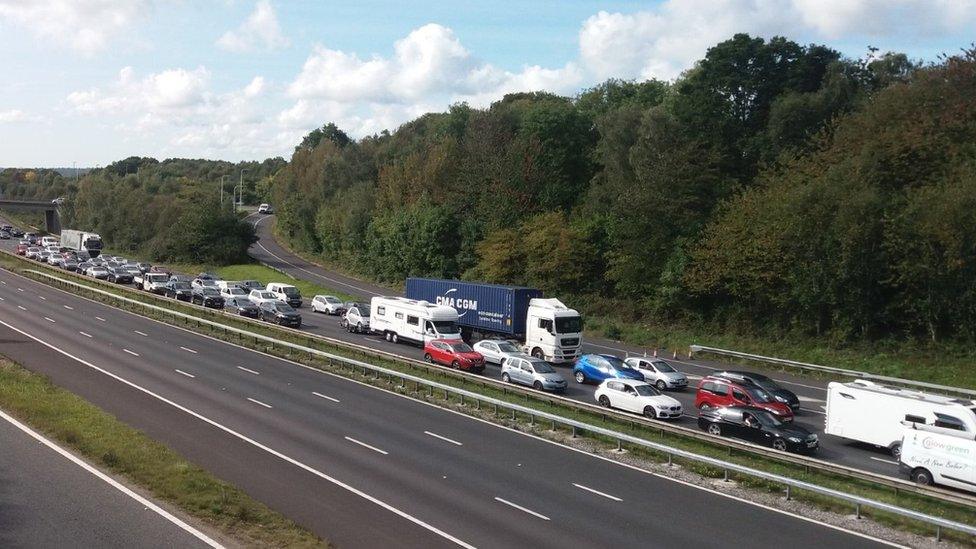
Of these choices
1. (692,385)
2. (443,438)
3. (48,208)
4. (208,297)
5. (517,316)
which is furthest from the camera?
(48,208)

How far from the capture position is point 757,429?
2520cm

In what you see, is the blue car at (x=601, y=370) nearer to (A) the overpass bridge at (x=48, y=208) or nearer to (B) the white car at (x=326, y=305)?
(B) the white car at (x=326, y=305)

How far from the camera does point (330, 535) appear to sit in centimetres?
1506

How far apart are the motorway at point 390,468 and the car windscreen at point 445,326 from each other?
9.10 m

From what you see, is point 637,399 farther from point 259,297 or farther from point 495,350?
point 259,297

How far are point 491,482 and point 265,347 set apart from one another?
23.1 meters

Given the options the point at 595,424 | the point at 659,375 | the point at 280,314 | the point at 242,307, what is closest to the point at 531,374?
the point at 659,375

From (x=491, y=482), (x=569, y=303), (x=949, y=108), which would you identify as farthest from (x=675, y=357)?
(x=491, y=482)

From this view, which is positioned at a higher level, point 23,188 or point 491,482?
point 23,188

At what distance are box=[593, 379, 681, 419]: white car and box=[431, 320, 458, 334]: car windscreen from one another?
13433 mm

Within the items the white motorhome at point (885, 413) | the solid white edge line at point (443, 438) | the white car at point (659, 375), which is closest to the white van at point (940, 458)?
the white motorhome at point (885, 413)

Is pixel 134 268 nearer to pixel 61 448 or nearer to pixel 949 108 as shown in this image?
pixel 61 448

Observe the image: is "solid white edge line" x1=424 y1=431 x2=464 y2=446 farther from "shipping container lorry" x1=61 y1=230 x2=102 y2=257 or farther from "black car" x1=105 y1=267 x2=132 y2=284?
"shipping container lorry" x1=61 y1=230 x2=102 y2=257

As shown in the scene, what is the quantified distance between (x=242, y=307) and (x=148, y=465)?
113ft
